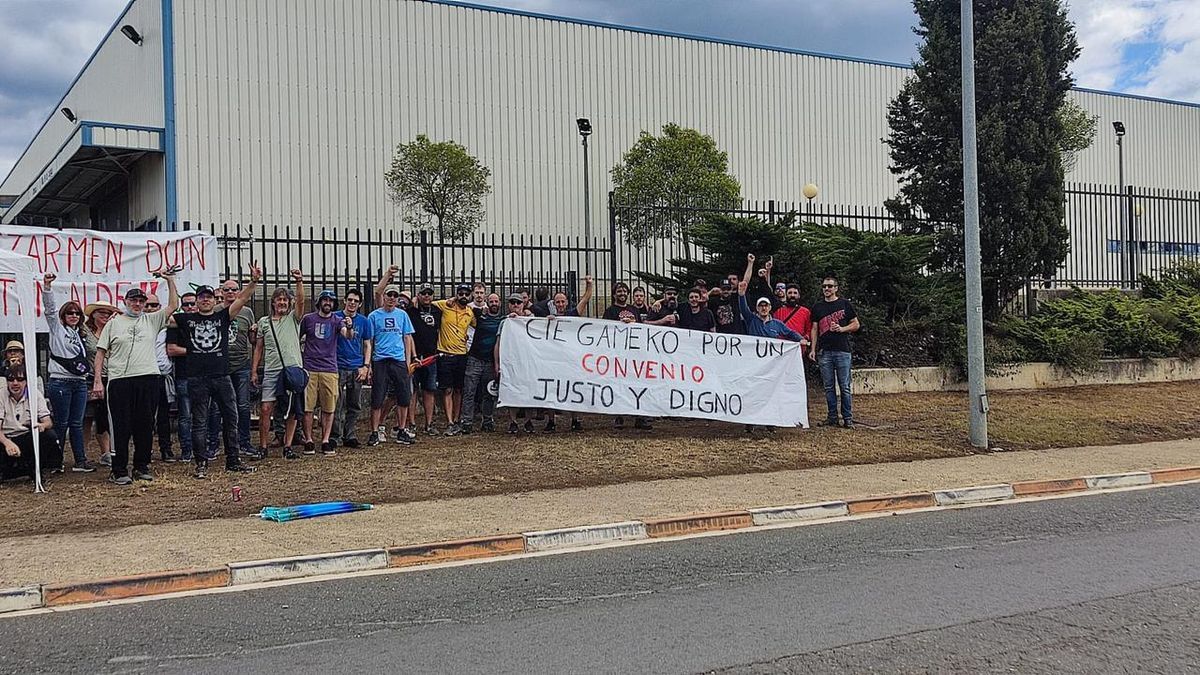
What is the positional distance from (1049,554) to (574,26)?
3104 centimetres

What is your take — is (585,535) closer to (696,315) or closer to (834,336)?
(696,315)

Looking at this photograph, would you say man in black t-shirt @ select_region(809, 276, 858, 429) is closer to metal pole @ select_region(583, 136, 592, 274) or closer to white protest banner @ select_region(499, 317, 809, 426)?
white protest banner @ select_region(499, 317, 809, 426)

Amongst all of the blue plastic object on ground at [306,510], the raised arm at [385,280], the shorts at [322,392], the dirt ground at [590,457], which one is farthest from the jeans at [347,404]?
the blue plastic object on ground at [306,510]

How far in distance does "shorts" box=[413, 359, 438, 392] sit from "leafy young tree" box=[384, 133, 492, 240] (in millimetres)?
16176

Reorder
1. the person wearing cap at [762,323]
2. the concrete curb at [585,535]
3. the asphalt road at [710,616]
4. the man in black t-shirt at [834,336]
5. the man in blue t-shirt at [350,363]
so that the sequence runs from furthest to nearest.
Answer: the person wearing cap at [762,323] < the man in black t-shirt at [834,336] < the man in blue t-shirt at [350,363] < the concrete curb at [585,535] < the asphalt road at [710,616]

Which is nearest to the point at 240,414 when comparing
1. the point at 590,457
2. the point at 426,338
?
the point at 426,338

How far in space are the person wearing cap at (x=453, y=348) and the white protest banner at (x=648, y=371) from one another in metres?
0.49

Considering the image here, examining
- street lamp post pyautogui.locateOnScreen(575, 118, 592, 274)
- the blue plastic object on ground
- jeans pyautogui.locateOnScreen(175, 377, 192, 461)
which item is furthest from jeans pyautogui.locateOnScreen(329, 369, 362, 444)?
street lamp post pyautogui.locateOnScreen(575, 118, 592, 274)

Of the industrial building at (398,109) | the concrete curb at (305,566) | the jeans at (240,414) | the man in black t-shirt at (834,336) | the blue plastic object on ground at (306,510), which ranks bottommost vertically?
the concrete curb at (305,566)

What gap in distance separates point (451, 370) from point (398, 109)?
22325 millimetres

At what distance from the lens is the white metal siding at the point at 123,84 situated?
97.3ft

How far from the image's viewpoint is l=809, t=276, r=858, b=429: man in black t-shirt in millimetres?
12250

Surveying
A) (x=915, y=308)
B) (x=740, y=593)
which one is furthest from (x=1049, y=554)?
(x=915, y=308)

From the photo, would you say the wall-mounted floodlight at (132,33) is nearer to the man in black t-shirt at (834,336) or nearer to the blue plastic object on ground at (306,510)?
the man in black t-shirt at (834,336)
